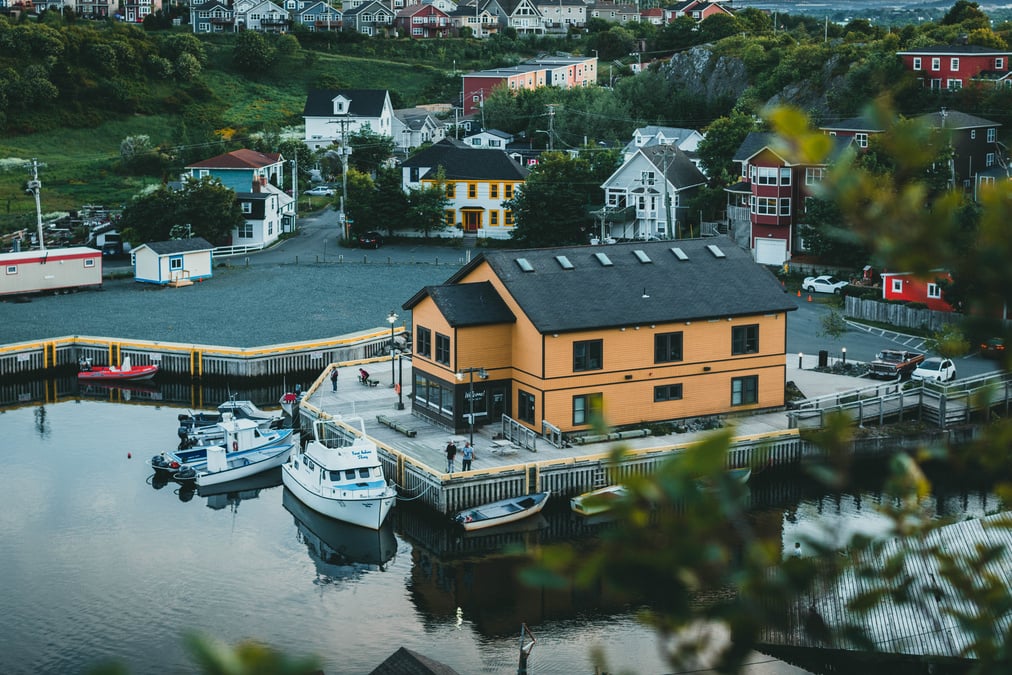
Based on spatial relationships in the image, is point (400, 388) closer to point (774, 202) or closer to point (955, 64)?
point (774, 202)

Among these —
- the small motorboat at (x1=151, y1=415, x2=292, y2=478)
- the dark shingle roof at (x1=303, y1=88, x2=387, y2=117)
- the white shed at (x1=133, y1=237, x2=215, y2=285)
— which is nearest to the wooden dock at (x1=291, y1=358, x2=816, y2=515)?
the small motorboat at (x1=151, y1=415, x2=292, y2=478)

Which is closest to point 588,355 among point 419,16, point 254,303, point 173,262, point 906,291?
point 906,291

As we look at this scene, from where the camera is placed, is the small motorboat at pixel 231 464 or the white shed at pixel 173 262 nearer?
the small motorboat at pixel 231 464

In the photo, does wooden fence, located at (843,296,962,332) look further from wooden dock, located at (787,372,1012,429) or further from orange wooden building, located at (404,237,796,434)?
orange wooden building, located at (404,237,796,434)

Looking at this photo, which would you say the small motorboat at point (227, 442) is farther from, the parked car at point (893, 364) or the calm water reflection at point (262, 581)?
the parked car at point (893, 364)

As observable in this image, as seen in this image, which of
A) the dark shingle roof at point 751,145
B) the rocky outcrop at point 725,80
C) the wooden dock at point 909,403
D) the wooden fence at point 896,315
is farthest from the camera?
the rocky outcrop at point 725,80

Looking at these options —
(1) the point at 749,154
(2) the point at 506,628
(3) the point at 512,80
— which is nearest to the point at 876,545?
(2) the point at 506,628

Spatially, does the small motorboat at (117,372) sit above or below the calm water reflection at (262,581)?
above

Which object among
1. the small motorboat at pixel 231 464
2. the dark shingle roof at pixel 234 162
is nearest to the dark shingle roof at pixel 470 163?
the dark shingle roof at pixel 234 162

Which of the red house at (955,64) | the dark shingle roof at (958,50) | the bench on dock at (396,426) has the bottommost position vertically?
the bench on dock at (396,426)
